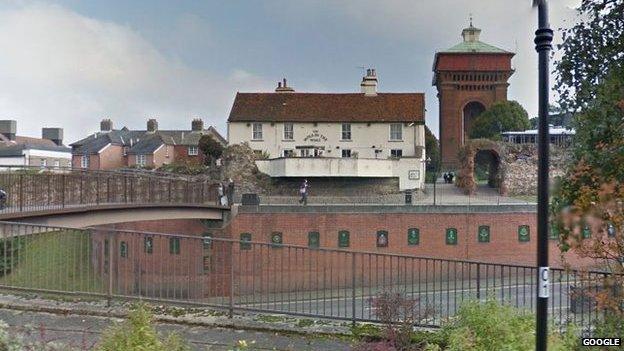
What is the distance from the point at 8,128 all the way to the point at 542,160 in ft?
282

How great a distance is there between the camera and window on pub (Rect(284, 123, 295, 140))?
141 ft

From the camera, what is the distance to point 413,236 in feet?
90.2

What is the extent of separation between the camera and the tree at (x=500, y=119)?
55.8 meters

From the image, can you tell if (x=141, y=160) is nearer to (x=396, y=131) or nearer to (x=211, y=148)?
(x=211, y=148)

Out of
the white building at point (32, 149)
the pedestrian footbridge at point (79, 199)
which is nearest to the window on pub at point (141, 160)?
the white building at point (32, 149)

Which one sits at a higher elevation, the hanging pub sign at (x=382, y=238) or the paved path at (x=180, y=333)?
the paved path at (x=180, y=333)

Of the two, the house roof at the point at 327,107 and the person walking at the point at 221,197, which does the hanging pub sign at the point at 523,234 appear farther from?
the person walking at the point at 221,197

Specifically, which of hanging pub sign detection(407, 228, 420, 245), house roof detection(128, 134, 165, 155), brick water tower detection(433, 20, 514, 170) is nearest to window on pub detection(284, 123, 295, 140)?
hanging pub sign detection(407, 228, 420, 245)

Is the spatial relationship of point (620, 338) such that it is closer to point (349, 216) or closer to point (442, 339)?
point (442, 339)

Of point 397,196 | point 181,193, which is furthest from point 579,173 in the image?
point 397,196

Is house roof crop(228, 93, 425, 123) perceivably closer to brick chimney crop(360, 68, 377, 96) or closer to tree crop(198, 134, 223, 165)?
brick chimney crop(360, 68, 377, 96)

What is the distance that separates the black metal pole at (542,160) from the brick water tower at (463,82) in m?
58.6

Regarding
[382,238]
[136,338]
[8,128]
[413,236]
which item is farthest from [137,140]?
[136,338]

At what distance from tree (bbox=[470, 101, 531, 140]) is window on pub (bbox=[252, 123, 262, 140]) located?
2911 centimetres
